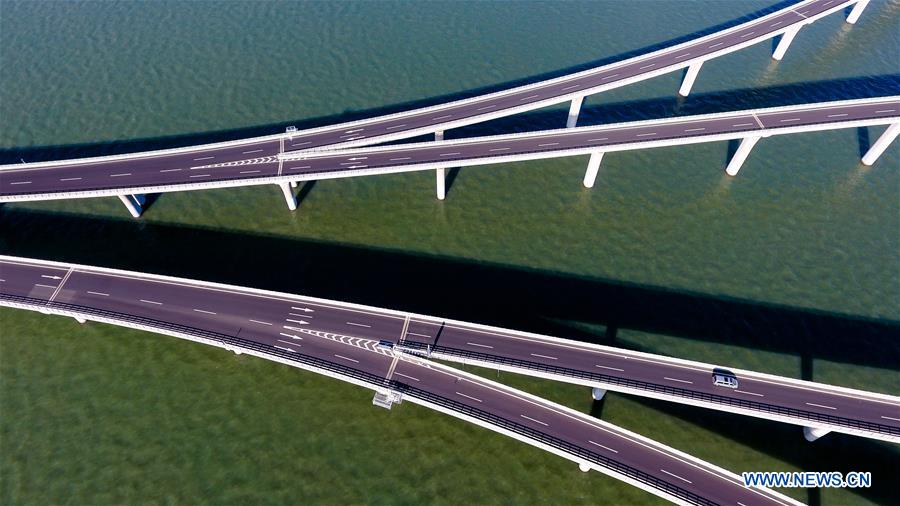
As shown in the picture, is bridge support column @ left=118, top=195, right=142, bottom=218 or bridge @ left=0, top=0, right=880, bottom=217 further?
bridge support column @ left=118, top=195, right=142, bottom=218

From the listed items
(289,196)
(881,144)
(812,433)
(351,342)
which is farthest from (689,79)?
(351,342)

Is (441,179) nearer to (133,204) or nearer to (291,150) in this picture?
(291,150)

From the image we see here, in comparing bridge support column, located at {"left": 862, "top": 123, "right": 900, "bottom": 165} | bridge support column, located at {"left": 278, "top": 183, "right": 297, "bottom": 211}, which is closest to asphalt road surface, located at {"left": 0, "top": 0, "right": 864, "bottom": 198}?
bridge support column, located at {"left": 278, "top": 183, "right": 297, "bottom": 211}

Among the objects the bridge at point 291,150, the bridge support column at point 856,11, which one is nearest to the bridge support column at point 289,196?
the bridge at point 291,150

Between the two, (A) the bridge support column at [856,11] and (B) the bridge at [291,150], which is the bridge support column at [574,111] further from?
(A) the bridge support column at [856,11]

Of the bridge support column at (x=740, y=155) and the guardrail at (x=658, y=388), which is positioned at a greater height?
the bridge support column at (x=740, y=155)

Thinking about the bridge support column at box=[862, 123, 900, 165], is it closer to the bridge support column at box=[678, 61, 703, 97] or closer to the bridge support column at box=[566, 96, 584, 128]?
the bridge support column at box=[678, 61, 703, 97]
